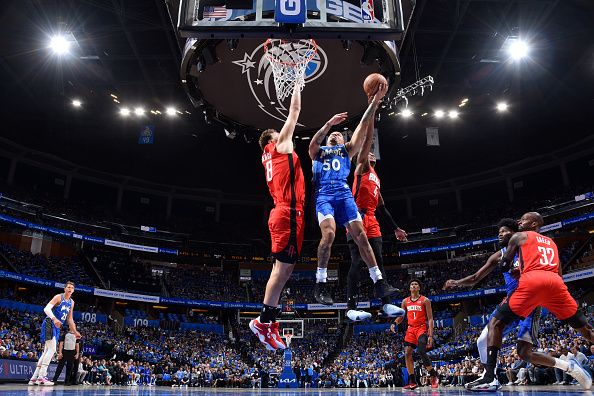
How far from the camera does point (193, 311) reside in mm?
37719

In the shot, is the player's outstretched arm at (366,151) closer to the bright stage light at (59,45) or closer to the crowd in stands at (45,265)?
the bright stage light at (59,45)

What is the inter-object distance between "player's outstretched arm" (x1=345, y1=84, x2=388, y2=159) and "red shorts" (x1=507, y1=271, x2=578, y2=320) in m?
2.43

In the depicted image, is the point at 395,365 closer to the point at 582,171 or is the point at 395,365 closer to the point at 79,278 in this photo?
the point at 582,171

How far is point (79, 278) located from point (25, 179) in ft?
26.6

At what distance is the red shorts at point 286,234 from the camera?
4.94m

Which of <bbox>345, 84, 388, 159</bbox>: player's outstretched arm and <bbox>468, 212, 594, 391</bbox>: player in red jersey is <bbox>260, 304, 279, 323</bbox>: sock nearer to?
<bbox>345, 84, 388, 159</bbox>: player's outstretched arm

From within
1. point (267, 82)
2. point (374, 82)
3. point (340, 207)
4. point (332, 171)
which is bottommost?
point (340, 207)

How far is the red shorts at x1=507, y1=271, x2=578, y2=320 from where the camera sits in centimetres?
510

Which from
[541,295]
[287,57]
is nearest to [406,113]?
[287,57]

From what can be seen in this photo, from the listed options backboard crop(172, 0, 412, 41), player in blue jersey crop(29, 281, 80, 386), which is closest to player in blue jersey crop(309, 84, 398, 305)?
backboard crop(172, 0, 412, 41)

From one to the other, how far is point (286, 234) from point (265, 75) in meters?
8.07

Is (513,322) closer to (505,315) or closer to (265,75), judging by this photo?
(505,315)

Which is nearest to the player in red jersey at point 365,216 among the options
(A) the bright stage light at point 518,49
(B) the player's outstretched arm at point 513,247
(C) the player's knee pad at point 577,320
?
(B) the player's outstretched arm at point 513,247

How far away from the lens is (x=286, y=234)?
4.95 meters
